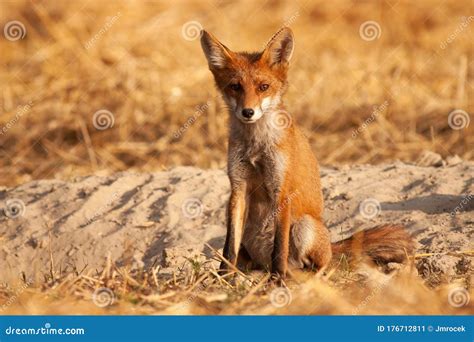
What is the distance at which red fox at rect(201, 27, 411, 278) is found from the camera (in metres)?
6.33

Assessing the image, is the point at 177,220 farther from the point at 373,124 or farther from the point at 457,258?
the point at 373,124

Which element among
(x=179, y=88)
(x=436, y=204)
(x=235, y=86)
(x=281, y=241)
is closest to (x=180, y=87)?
(x=179, y=88)

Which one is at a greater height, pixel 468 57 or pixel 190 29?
pixel 190 29

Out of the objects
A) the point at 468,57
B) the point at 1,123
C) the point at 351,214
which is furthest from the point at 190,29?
the point at 351,214

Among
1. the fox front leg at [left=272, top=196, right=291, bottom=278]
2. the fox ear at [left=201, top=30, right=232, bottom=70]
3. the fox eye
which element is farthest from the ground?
the fox ear at [left=201, top=30, right=232, bottom=70]

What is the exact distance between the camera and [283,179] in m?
6.37

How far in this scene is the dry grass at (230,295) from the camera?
5.01 metres

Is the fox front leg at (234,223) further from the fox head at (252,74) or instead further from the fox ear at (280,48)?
the fox ear at (280,48)

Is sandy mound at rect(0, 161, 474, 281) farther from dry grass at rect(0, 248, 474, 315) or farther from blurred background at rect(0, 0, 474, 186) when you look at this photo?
blurred background at rect(0, 0, 474, 186)

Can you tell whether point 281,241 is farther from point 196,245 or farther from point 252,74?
point 196,245

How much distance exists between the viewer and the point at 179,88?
13914mm

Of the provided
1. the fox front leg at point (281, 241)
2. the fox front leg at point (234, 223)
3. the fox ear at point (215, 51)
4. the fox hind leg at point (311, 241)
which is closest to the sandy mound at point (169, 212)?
the fox front leg at point (234, 223)

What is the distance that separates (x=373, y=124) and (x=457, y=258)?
244 inches

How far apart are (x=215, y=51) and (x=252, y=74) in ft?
1.43
